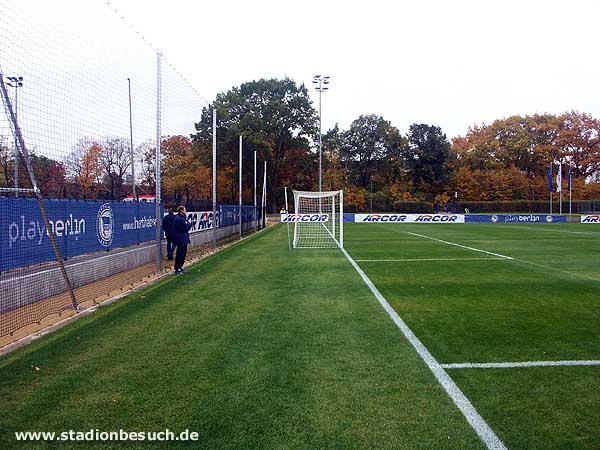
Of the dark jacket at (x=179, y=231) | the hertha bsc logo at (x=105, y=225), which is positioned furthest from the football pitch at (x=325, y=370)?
the hertha bsc logo at (x=105, y=225)

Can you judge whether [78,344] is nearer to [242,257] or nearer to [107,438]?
[107,438]

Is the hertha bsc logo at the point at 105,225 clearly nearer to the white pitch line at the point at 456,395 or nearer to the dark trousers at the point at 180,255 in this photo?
the dark trousers at the point at 180,255

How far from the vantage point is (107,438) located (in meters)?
3.24

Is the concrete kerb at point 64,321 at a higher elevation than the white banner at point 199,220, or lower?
lower

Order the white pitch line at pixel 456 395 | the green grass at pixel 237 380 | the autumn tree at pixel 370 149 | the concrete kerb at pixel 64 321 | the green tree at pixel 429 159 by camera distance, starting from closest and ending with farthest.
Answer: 1. the white pitch line at pixel 456 395
2. the green grass at pixel 237 380
3. the concrete kerb at pixel 64 321
4. the green tree at pixel 429 159
5. the autumn tree at pixel 370 149

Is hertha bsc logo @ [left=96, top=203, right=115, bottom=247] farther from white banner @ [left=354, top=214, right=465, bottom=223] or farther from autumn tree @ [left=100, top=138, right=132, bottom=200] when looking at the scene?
white banner @ [left=354, top=214, right=465, bottom=223]

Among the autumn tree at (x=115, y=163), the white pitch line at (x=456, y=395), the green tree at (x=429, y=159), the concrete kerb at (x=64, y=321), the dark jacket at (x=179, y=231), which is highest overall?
the green tree at (x=429, y=159)

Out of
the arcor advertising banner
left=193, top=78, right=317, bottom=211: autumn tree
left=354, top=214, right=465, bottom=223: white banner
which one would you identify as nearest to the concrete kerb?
the arcor advertising banner

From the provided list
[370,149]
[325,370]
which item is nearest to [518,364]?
[325,370]

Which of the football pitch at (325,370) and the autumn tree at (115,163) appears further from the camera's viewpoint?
the autumn tree at (115,163)

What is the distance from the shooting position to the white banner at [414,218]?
150ft

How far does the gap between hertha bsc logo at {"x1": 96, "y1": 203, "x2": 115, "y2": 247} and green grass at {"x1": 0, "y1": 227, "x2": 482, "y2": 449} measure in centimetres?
388

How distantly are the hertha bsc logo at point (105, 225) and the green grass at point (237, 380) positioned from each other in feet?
12.7

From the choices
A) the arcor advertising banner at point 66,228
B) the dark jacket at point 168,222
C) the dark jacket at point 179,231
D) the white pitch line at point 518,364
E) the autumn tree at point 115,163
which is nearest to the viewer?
the white pitch line at point 518,364
